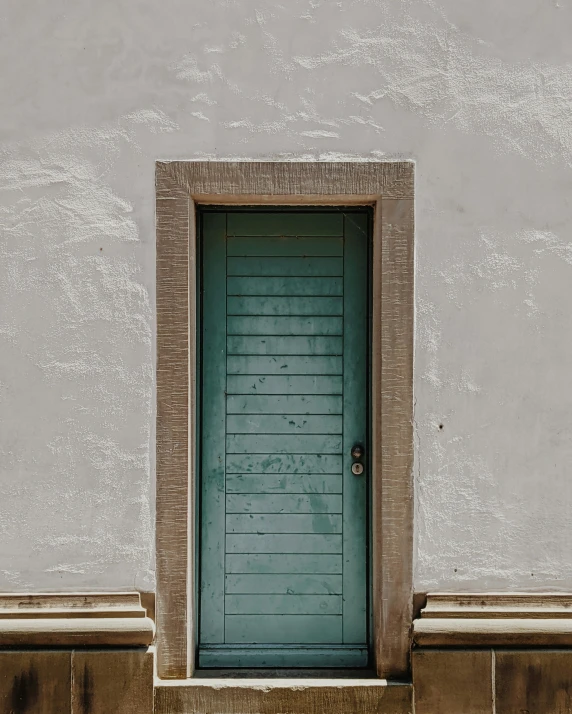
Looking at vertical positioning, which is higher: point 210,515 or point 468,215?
point 468,215

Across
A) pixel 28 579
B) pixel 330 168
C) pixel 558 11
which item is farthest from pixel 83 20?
pixel 28 579

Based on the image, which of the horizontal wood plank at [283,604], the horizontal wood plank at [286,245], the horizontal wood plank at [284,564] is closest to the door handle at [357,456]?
the horizontal wood plank at [284,564]

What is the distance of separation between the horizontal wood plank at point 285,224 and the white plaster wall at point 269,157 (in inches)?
14.5

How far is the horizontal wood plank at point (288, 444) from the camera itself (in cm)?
419

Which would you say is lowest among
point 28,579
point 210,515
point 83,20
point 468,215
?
point 28,579

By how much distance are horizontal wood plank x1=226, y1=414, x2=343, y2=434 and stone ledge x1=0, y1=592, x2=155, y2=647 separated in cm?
100

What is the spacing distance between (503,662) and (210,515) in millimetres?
1637

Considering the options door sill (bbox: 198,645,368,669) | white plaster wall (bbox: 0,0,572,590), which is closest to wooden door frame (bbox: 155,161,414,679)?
white plaster wall (bbox: 0,0,572,590)

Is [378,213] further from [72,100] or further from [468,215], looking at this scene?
[72,100]

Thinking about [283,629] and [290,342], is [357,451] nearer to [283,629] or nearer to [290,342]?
[290,342]

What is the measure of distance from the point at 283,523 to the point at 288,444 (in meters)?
0.42

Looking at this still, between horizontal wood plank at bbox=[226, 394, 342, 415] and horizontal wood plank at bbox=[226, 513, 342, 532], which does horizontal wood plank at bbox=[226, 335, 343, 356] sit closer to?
horizontal wood plank at bbox=[226, 394, 342, 415]

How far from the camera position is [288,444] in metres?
4.19

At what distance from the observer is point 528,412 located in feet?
12.9
